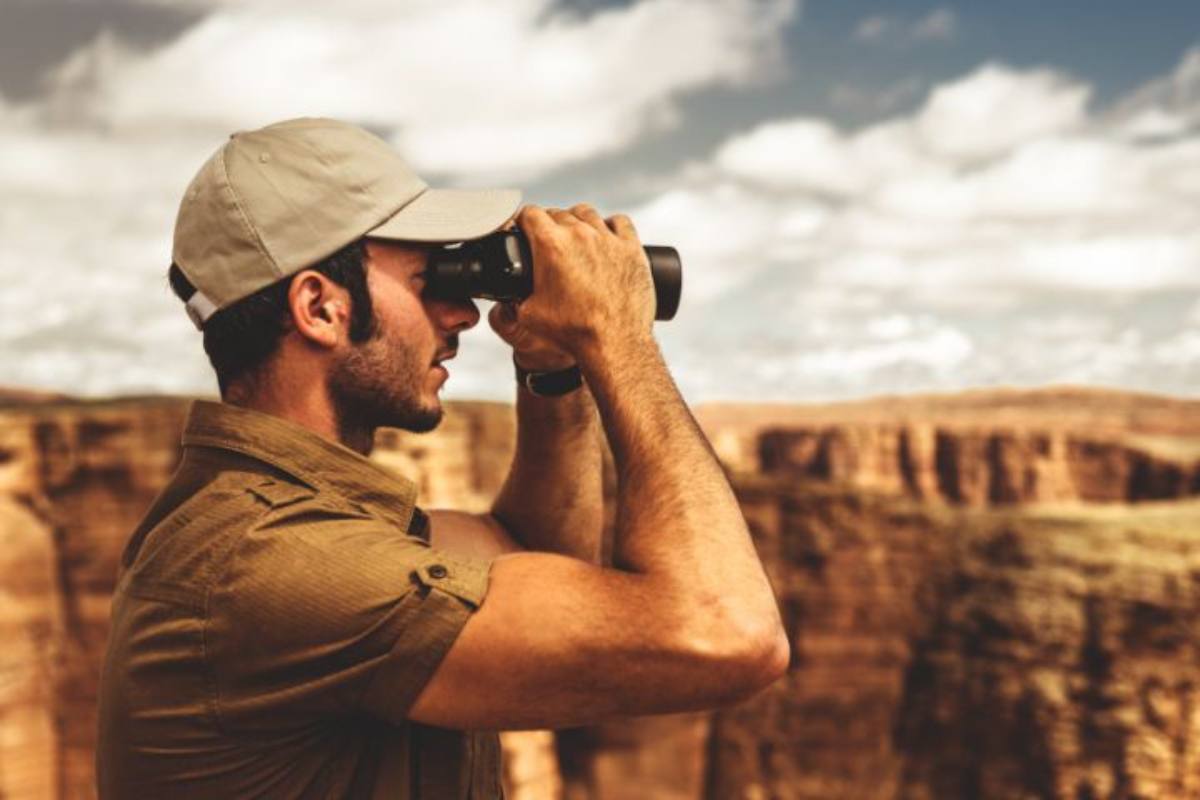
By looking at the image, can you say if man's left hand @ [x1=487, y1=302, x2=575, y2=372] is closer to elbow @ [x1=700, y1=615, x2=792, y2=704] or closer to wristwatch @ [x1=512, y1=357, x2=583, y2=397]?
wristwatch @ [x1=512, y1=357, x2=583, y2=397]

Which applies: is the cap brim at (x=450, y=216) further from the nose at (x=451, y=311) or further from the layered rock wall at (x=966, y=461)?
the layered rock wall at (x=966, y=461)

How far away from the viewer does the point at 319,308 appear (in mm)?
1942

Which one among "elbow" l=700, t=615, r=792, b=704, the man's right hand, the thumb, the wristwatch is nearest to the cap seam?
the man's right hand

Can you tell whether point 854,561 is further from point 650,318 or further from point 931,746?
point 650,318

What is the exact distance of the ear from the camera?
1.91m

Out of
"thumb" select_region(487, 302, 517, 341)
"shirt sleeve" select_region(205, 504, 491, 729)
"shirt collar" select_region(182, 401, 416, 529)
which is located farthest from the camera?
"thumb" select_region(487, 302, 517, 341)

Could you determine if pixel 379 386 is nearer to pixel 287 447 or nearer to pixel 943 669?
pixel 287 447

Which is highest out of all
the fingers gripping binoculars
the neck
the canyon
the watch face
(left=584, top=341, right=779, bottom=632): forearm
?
the fingers gripping binoculars

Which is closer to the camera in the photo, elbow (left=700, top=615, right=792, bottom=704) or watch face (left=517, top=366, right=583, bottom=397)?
elbow (left=700, top=615, right=792, bottom=704)

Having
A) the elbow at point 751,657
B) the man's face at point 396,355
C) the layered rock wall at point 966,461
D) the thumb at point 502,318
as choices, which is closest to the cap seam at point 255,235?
the man's face at point 396,355

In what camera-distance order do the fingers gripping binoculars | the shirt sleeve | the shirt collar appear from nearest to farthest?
the shirt sleeve, the shirt collar, the fingers gripping binoculars

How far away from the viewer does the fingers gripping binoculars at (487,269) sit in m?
1.99

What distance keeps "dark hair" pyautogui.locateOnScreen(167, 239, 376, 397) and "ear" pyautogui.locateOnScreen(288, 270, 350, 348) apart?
1cm

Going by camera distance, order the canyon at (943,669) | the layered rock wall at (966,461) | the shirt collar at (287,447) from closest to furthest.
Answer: the shirt collar at (287,447) → the canyon at (943,669) → the layered rock wall at (966,461)
